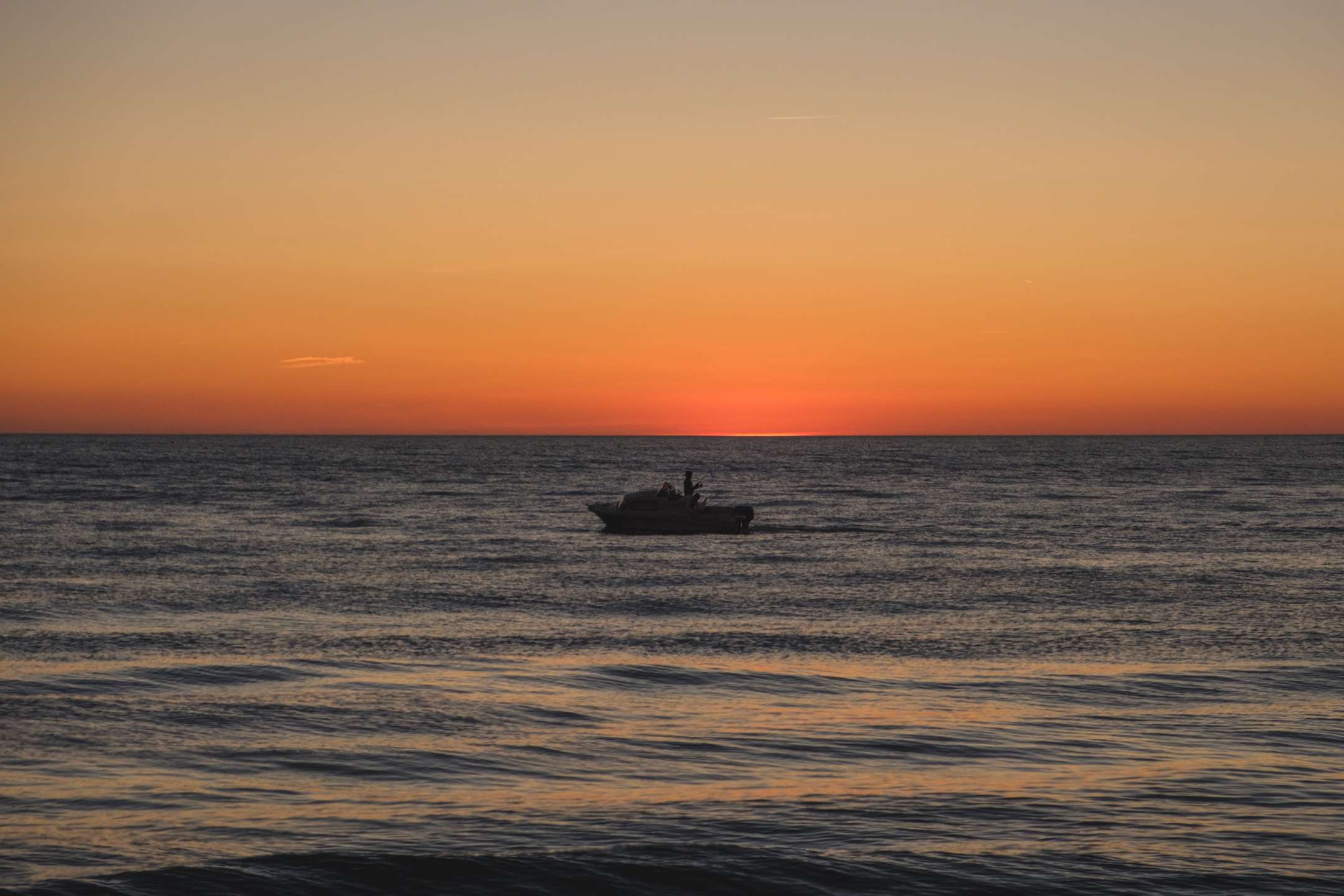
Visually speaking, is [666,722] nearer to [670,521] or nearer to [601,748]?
[601,748]

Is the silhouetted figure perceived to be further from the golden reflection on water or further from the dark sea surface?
the golden reflection on water

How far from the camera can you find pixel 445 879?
12.2 metres

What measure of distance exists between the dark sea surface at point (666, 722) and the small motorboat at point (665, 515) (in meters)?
11.7

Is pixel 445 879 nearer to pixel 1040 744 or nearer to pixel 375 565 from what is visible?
pixel 1040 744

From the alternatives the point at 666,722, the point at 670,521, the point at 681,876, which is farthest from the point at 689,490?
the point at 681,876

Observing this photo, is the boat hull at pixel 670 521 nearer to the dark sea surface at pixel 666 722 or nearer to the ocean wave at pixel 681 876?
the dark sea surface at pixel 666 722

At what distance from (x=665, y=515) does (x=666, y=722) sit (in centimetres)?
4025

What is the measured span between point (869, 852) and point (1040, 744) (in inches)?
220

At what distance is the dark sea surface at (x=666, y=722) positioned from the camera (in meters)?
12.7

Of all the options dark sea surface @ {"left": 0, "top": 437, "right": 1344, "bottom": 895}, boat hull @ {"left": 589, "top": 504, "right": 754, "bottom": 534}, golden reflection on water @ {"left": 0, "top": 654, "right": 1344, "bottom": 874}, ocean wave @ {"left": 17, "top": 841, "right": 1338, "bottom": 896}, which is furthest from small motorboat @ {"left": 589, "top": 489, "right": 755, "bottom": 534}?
ocean wave @ {"left": 17, "top": 841, "right": 1338, "bottom": 896}

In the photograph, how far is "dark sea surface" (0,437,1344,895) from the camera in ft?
41.7

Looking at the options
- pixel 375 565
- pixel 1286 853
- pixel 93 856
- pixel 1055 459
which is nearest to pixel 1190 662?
pixel 1286 853

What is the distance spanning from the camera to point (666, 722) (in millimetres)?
19109

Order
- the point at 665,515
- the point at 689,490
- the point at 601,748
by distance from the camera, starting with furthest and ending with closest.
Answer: the point at 689,490 → the point at 665,515 → the point at 601,748
